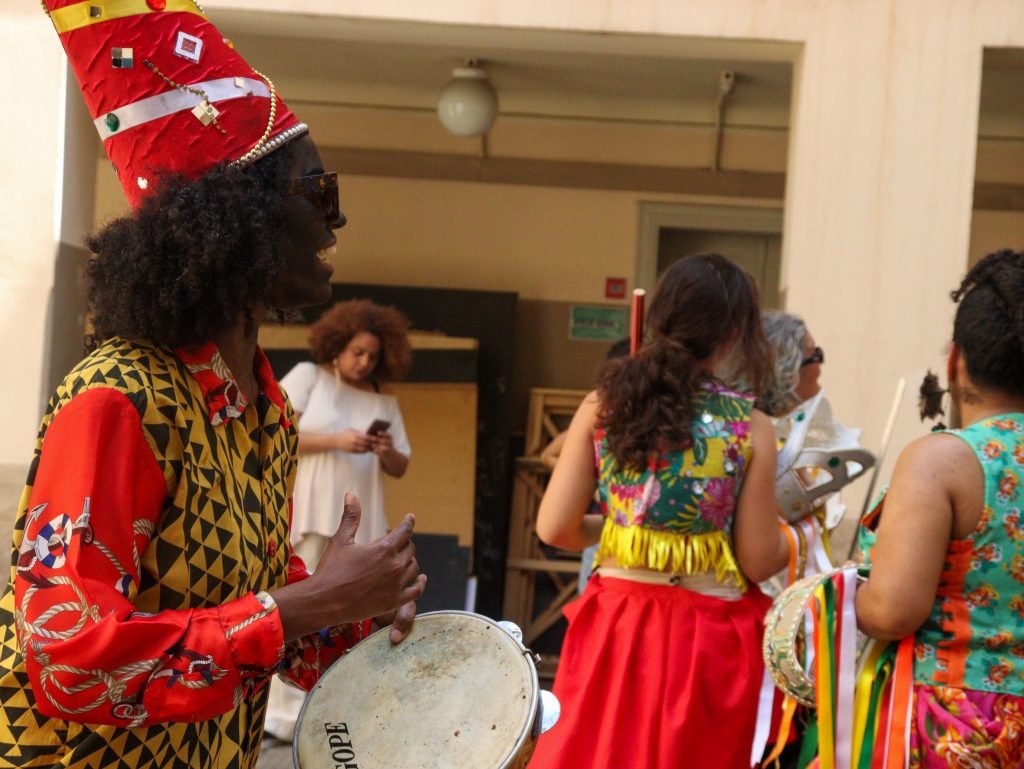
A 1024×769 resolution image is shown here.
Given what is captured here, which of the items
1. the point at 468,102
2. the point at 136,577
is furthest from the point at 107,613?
the point at 468,102

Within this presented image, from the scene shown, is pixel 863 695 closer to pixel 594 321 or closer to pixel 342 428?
pixel 342 428

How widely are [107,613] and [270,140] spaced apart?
2.60 feet

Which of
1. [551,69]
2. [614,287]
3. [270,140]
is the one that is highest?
[551,69]

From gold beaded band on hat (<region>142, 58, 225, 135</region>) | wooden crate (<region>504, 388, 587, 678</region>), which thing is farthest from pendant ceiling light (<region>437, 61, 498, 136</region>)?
gold beaded band on hat (<region>142, 58, 225, 135</region>)

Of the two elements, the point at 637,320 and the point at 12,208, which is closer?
the point at 637,320

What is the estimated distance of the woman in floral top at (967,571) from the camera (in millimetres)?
2270

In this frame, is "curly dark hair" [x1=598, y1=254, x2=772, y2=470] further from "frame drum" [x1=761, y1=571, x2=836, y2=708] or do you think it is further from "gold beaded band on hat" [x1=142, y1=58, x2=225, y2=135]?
"gold beaded band on hat" [x1=142, y1=58, x2=225, y2=135]

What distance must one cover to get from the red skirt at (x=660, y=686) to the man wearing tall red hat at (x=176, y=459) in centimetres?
111

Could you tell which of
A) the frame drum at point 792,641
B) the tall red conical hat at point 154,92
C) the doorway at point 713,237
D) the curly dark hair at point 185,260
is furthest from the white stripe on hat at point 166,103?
the doorway at point 713,237

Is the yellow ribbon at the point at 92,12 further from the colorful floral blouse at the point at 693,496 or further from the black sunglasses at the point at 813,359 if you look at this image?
the black sunglasses at the point at 813,359

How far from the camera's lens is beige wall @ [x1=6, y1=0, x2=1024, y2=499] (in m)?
4.87

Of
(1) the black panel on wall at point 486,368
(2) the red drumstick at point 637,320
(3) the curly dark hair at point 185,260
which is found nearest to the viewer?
(3) the curly dark hair at point 185,260

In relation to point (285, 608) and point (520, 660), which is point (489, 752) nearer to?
point (520, 660)

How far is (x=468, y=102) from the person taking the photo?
645 centimetres
